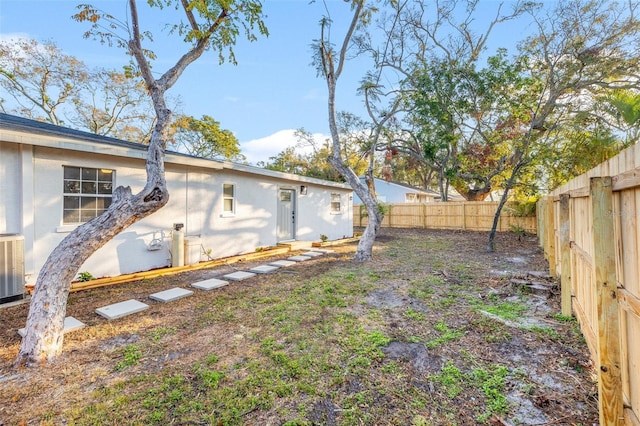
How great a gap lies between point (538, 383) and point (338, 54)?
29.9 feet

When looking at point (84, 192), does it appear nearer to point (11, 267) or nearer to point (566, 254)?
point (11, 267)

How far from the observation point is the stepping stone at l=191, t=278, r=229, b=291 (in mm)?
5306

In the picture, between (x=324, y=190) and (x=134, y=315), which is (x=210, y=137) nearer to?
(x=324, y=190)

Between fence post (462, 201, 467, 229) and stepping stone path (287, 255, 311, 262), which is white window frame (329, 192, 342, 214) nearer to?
stepping stone path (287, 255, 311, 262)

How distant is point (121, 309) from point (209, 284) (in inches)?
61.3

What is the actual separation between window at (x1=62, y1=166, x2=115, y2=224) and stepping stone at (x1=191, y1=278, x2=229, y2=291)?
2.65 metres

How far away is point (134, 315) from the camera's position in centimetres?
405

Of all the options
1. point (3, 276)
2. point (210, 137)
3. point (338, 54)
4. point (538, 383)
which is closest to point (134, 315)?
point (3, 276)

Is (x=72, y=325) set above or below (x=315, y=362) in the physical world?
above

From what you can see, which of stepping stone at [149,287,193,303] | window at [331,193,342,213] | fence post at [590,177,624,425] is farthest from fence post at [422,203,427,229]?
fence post at [590,177,624,425]

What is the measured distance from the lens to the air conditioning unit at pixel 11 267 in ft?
13.0

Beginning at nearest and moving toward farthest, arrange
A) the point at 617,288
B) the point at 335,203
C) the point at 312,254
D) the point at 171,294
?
the point at 617,288
the point at 171,294
the point at 312,254
the point at 335,203

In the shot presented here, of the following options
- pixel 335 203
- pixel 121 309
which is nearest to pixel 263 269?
pixel 121 309

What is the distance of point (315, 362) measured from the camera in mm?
2818
